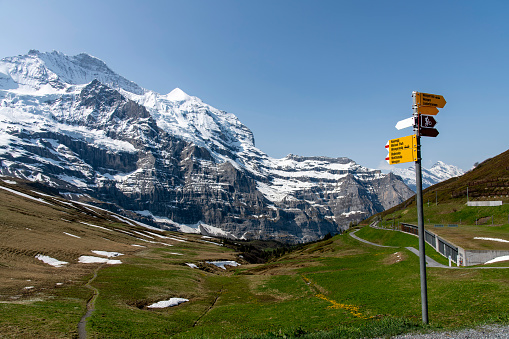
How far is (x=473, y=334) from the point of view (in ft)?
49.9

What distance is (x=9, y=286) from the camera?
41.8 metres

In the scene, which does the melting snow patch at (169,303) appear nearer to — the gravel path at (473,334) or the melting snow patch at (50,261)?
the gravel path at (473,334)

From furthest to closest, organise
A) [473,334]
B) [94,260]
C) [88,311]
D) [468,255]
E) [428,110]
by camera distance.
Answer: [94,260]
[468,255]
[88,311]
[428,110]
[473,334]

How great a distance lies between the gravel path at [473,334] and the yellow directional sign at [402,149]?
8.56 m

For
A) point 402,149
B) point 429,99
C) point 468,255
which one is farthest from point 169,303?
point 468,255

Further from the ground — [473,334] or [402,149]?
[402,149]

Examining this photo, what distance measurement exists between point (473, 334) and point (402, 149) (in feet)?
31.3

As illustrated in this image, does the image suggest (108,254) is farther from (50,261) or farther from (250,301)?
(250,301)

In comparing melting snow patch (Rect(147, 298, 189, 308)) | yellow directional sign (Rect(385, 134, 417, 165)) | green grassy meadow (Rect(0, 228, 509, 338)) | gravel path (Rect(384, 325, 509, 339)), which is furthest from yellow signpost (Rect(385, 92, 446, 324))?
melting snow patch (Rect(147, 298, 189, 308))

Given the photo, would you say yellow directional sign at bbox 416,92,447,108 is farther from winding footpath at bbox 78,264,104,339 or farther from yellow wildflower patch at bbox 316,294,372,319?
winding footpath at bbox 78,264,104,339

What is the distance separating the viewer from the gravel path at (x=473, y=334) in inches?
575

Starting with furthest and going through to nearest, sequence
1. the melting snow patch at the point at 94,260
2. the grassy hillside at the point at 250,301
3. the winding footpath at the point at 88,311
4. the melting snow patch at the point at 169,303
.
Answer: the melting snow patch at the point at 94,260, the melting snow patch at the point at 169,303, the winding footpath at the point at 88,311, the grassy hillside at the point at 250,301

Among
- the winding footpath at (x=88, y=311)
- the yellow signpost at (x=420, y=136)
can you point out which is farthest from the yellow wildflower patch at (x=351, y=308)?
the winding footpath at (x=88, y=311)

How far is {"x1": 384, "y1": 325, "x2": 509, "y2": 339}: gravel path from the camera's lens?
14.6 meters
